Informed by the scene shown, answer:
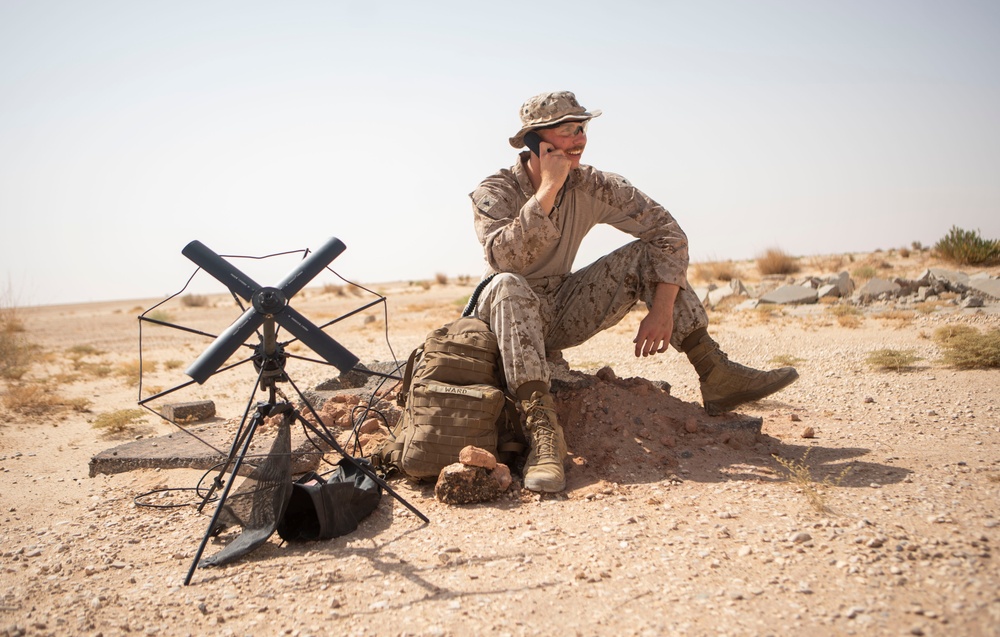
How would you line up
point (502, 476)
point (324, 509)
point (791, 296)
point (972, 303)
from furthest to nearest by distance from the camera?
point (791, 296), point (972, 303), point (502, 476), point (324, 509)

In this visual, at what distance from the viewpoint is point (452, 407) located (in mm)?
3553

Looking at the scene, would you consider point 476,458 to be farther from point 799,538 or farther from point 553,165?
point 553,165

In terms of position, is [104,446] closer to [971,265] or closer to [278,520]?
[278,520]

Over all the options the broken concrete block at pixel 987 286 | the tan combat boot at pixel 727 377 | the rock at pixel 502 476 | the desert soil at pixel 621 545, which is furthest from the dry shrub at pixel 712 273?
the rock at pixel 502 476

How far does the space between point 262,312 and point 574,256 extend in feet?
7.27

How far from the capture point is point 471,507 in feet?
11.1

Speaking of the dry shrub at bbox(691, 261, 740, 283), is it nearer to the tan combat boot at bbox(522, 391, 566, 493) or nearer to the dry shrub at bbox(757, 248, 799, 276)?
the dry shrub at bbox(757, 248, 799, 276)

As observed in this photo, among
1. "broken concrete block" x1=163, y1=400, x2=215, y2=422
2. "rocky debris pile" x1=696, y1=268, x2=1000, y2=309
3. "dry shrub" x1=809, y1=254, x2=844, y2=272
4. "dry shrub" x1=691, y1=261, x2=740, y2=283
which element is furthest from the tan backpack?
"dry shrub" x1=809, y1=254, x2=844, y2=272

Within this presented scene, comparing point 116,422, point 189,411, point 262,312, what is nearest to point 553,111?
point 262,312

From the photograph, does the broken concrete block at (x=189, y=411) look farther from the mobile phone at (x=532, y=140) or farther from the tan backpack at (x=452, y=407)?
the mobile phone at (x=532, y=140)

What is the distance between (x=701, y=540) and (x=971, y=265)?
53.2 feet

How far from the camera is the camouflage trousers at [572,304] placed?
12.0ft

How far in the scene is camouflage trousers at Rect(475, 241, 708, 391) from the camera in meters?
3.66

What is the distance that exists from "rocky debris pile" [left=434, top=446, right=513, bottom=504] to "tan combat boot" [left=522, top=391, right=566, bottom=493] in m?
0.17
